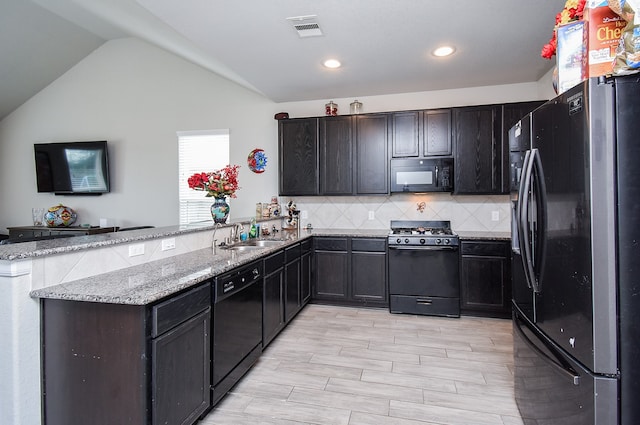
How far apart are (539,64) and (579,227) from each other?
2.96 m

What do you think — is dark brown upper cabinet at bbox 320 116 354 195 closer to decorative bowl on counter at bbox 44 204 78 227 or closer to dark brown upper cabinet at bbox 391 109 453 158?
dark brown upper cabinet at bbox 391 109 453 158

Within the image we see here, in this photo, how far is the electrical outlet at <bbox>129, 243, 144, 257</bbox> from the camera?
2133 mm

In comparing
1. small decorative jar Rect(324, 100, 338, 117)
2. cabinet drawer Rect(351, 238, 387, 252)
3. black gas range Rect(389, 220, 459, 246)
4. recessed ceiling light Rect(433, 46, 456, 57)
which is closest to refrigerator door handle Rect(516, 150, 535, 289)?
recessed ceiling light Rect(433, 46, 456, 57)

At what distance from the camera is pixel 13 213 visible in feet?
19.0

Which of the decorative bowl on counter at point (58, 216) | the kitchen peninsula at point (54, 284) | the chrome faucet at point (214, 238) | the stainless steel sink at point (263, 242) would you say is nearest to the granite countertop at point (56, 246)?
the kitchen peninsula at point (54, 284)

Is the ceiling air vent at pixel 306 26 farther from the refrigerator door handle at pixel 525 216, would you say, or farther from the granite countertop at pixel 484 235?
the granite countertop at pixel 484 235

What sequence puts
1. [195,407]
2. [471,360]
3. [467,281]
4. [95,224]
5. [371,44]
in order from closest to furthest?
1. [195,407]
2. [471,360]
3. [371,44]
4. [467,281]
5. [95,224]

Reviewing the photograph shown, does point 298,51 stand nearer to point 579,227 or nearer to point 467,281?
point 579,227

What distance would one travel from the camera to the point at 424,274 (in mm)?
3781

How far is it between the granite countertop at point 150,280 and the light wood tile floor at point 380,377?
89cm

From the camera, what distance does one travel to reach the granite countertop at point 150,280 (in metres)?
1.49

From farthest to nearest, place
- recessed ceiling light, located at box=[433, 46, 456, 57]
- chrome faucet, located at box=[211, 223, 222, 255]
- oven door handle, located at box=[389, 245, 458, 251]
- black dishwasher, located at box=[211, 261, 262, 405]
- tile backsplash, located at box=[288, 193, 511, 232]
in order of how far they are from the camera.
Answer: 1. tile backsplash, located at box=[288, 193, 511, 232]
2. oven door handle, located at box=[389, 245, 458, 251]
3. recessed ceiling light, located at box=[433, 46, 456, 57]
4. chrome faucet, located at box=[211, 223, 222, 255]
5. black dishwasher, located at box=[211, 261, 262, 405]

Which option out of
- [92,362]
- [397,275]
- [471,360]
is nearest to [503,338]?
[471,360]

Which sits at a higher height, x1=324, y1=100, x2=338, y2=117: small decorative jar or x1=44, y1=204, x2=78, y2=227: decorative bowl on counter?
x1=324, y1=100, x2=338, y2=117: small decorative jar
